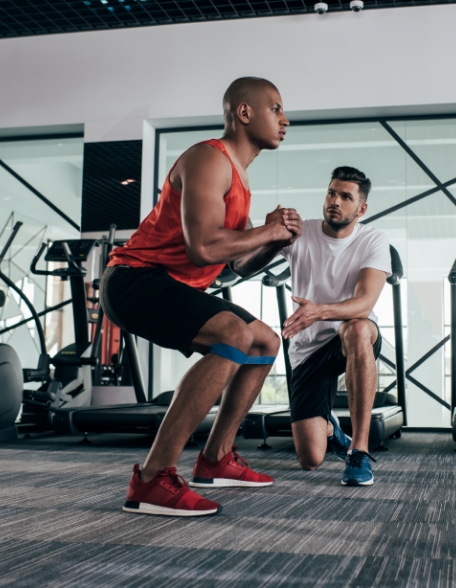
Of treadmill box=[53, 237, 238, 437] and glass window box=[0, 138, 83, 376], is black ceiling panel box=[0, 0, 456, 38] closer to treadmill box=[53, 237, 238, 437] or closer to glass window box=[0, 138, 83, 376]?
glass window box=[0, 138, 83, 376]

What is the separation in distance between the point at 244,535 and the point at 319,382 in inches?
48.7

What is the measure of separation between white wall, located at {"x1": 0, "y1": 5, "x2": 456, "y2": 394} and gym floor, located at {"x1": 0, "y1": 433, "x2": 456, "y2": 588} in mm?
3746

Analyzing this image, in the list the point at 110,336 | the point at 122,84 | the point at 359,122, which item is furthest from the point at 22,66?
the point at 359,122

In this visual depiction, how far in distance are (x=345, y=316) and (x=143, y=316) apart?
92 centimetres

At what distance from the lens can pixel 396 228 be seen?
559cm

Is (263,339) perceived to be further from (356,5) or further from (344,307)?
(356,5)

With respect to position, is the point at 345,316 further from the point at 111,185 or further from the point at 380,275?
the point at 111,185

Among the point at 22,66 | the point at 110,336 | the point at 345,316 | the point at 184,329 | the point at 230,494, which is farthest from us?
the point at 22,66

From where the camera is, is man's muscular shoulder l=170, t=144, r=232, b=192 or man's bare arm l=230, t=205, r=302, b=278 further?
man's bare arm l=230, t=205, r=302, b=278

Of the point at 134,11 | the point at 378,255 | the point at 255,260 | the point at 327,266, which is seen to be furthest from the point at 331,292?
the point at 134,11

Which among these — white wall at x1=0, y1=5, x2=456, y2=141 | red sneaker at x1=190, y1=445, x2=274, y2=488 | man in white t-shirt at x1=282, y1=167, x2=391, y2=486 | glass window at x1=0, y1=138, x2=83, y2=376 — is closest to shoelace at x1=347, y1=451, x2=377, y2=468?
man in white t-shirt at x1=282, y1=167, x2=391, y2=486

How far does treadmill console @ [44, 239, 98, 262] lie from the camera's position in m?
4.96

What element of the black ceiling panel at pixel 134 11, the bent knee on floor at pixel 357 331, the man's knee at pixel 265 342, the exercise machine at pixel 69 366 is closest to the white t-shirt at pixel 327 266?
the bent knee on floor at pixel 357 331

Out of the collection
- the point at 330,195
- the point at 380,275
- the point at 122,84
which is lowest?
the point at 380,275
